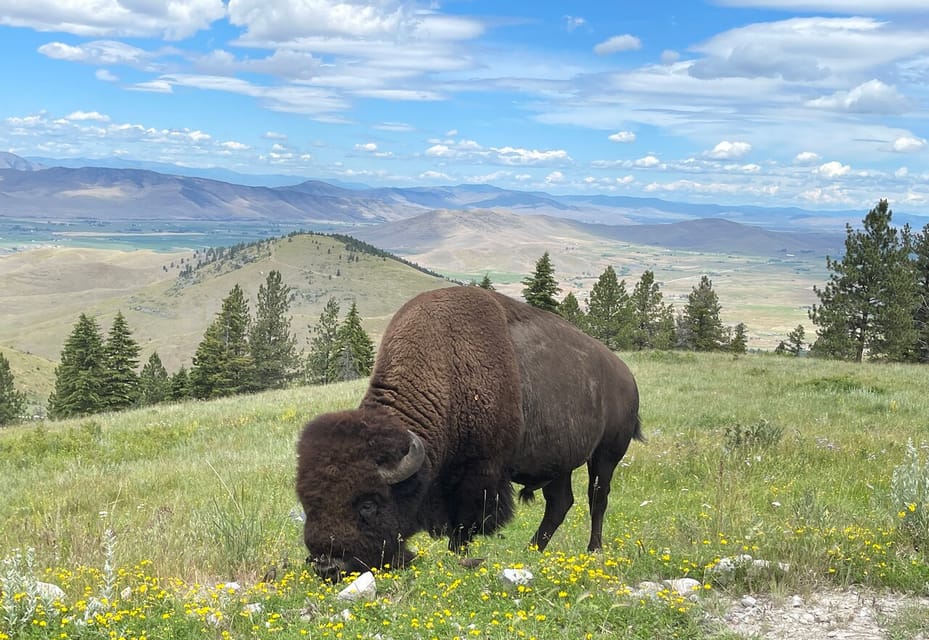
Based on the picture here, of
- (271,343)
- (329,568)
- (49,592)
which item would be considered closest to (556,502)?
(329,568)

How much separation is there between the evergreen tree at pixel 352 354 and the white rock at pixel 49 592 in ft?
172

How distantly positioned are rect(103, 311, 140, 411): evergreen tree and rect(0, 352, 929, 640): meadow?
46.1 meters

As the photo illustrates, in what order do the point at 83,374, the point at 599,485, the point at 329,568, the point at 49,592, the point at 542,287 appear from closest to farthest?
the point at 49,592 < the point at 329,568 < the point at 599,485 < the point at 542,287 < the point at 83,374

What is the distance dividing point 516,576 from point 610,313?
6809 cm

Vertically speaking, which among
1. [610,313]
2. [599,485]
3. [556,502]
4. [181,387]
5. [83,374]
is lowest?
[181,387]

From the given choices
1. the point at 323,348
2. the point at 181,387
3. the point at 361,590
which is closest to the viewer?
the point at 361,590

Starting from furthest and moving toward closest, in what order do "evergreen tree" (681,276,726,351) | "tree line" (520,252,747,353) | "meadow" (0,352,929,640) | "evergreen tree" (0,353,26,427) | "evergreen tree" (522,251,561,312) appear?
1. "tree line" (520,252,747,353)
2. "evergreen tree" (0,353,26,427)
3. "evergreen tree" (681,276,726,351)
4. "evergreen tree" (522,251,561,312)
5. "meadow" (0,352,929,640)

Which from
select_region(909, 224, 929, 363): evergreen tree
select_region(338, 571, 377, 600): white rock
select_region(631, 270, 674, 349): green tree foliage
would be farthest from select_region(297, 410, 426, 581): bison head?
select_region(631, 270, 674, 349): green tree foliage

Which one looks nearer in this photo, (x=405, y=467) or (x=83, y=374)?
(x=405, y=467)

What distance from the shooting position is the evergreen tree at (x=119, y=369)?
58.8m

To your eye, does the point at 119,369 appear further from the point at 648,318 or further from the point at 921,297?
the point at 921,297

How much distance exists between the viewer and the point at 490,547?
306 inches

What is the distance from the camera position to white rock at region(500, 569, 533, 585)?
543cm

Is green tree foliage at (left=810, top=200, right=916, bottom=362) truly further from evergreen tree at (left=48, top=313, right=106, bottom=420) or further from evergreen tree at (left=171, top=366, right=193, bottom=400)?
evergreen tree at (left=48, top=313, right=106, bottom=420)
